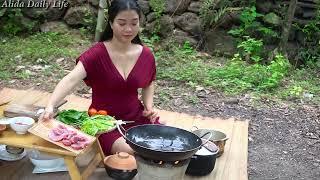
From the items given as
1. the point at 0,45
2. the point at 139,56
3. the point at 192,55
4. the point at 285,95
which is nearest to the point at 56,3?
the point at 0,45

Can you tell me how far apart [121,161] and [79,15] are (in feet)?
15.3

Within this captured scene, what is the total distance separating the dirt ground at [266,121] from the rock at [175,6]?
1.71 metres

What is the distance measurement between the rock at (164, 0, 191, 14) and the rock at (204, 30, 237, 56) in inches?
22.6

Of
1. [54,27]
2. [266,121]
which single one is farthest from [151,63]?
[54,27]

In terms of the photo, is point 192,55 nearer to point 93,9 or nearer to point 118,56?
point 93,9

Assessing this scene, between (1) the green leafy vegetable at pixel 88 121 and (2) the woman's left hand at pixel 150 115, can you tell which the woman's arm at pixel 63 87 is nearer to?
(1) the green leafy vegetable at pixel 88 121

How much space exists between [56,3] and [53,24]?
355mm

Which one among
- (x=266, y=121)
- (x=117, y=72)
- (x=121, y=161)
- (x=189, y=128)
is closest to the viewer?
(x=121, y=161)

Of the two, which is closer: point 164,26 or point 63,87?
point 63,87

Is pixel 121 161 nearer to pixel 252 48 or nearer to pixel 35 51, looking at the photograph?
pixel 35 51

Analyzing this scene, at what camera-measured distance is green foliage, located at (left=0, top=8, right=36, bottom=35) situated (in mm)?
7207

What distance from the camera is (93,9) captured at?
24.3ft

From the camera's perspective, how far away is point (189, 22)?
7.20 metres

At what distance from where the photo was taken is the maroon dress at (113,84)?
10.8ft
